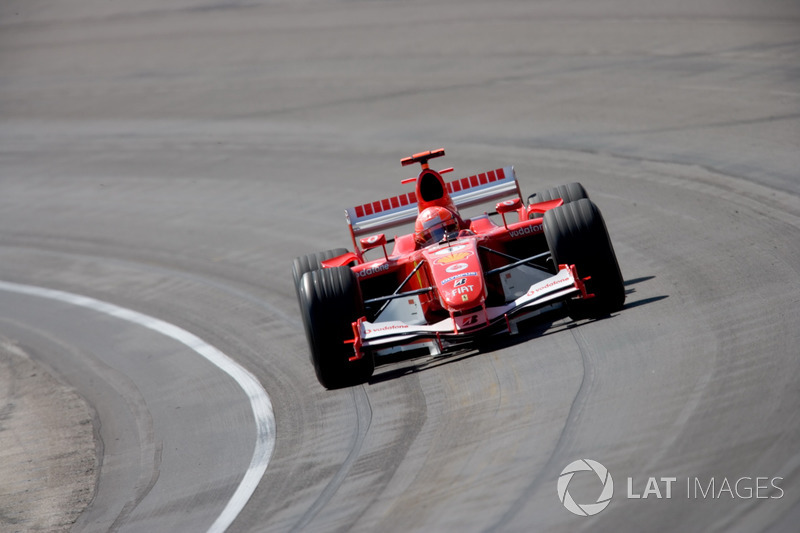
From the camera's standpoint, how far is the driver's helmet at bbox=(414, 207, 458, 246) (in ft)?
39.8

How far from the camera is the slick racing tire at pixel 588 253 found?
10656 mm

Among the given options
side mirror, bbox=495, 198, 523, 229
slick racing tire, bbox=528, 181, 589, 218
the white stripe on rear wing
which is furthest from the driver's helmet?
slick racing tire, bbox=528, 181, 589, 218

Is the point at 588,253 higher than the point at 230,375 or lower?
higher

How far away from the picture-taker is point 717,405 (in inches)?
323

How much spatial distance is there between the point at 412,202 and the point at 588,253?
353cm

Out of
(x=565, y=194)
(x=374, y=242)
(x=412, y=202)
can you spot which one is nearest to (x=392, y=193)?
(x=412, y=202)

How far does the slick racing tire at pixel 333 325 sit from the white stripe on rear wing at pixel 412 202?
251cm

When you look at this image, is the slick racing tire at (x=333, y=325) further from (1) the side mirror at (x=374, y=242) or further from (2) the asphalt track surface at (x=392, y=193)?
(1) the side mirror at (x=374, y=242)

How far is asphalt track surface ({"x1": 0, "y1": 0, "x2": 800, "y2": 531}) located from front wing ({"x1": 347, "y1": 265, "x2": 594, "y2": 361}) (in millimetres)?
394

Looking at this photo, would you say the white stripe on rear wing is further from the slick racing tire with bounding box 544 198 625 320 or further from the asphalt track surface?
the slick racing tire with bounding box 544 198 625 320

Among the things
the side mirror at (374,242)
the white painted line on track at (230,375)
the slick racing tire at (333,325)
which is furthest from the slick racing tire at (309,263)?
the slick racing tire at (333,325)

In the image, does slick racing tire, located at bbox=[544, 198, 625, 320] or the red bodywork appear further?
slick racing tire, located at bbox=[544, 198, 625, 320]

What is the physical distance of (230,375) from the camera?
40.9 feet

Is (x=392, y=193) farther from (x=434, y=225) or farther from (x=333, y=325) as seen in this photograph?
(x=333, y=325)
